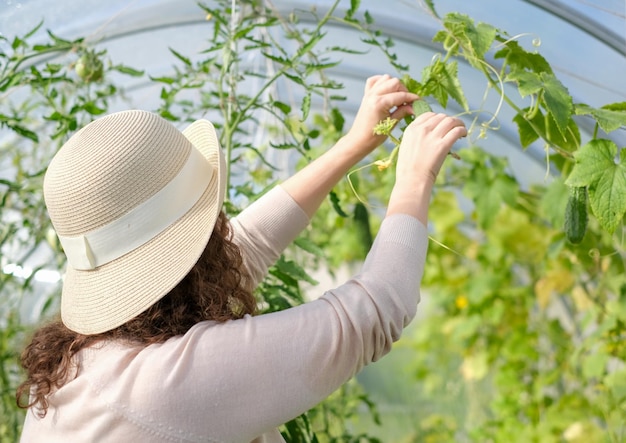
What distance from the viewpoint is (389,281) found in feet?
3.21

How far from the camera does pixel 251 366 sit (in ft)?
3.13

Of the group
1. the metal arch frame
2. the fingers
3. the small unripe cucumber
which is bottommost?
the small unripe cucumber

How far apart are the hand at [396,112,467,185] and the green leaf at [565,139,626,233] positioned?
0.22 m

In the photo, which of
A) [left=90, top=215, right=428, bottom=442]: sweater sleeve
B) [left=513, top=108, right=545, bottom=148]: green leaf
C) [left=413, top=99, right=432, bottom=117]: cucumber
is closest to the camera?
[left=90, top=215, right=428, bottom=442]: sweater sleeve

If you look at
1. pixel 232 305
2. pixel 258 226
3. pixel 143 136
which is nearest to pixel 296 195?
pixel 258 226

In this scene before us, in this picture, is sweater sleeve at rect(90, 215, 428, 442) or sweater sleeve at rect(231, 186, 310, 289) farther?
sweater sleeve at rect(231, 186, 310, 289)

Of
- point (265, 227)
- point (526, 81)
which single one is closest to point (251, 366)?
point (265, 227)

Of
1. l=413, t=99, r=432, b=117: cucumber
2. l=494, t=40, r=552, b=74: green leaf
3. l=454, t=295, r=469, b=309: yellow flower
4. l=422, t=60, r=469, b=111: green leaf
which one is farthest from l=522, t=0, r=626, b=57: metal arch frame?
l=454, t=295, r=469, b=309: yellow flower

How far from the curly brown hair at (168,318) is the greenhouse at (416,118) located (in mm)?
151

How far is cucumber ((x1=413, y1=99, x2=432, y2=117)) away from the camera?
3.82 feet

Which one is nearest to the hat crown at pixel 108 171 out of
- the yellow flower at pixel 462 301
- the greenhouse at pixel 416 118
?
the greenhouse at pixel 416 118

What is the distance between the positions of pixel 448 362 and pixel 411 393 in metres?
0.40

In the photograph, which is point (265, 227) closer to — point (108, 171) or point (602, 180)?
point (108, 171)

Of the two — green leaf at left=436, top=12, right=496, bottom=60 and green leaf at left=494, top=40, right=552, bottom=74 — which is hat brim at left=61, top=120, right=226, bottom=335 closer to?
green leaf at left=436, top=12, right=496, bottom=60
